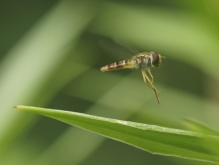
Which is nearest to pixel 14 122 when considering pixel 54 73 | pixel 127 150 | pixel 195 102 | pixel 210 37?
pixel 54 73

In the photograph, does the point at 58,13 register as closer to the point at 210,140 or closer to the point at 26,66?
the point at 26,66

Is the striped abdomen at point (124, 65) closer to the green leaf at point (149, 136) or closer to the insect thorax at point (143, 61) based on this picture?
the insect thorax at point (143, 61)

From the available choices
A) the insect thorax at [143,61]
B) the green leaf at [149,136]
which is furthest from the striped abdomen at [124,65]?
the green leaf at [149,136]

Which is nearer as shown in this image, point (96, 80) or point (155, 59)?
point (155, 59)

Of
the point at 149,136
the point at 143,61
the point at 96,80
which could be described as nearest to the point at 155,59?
the point at 143,61

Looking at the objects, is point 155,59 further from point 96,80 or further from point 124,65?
point 96,80

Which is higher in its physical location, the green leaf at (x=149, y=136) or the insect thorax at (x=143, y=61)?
the insect thorax at (x=143, y=61)
